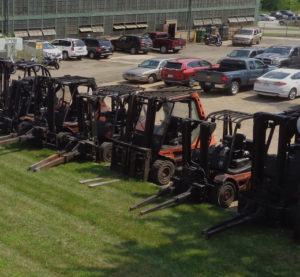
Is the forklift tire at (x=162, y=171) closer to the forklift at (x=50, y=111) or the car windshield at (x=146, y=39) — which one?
the forklift at (x=50, y=111)

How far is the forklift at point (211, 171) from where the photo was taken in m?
11.1

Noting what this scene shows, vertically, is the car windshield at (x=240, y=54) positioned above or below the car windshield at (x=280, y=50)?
below

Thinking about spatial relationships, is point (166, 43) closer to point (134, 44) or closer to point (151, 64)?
point (134, 44)

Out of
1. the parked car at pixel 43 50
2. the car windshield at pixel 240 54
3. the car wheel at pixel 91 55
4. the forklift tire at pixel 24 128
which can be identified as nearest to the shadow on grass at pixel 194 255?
the forklift tire at pixel 24 128

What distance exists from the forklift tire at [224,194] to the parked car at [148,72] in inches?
687

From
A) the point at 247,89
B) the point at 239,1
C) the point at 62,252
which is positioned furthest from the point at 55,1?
the point at 62,252

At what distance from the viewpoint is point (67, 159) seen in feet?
45.8

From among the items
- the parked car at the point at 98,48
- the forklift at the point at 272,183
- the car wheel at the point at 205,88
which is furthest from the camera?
the parked car at the point at 98,48

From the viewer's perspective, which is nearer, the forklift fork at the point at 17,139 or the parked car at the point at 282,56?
the forklift fork at the point at 17,139

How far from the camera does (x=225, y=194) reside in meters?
11.3

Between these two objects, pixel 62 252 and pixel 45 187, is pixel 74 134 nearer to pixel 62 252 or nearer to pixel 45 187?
pixel 45 187

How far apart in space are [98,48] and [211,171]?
27396 millimetres

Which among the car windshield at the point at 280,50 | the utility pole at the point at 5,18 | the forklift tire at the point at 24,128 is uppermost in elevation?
the utility pole at the point at 5,18

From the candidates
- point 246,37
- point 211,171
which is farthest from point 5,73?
point 246,37
